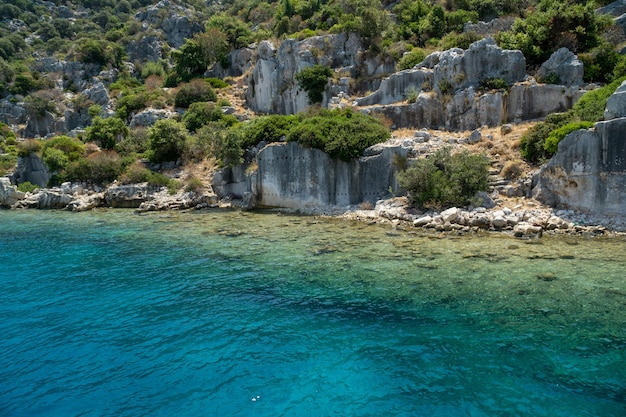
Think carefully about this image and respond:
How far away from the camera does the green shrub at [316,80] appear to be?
129ft

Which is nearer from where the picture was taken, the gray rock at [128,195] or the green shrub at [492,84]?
the green shrub at [492,84]

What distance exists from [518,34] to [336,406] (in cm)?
3232

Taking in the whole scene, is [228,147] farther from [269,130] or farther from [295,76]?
[295,76]

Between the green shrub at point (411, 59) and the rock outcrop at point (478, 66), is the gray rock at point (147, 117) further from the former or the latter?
the rock outcrop at point (478, 66)

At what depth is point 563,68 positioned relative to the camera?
26.4 metres

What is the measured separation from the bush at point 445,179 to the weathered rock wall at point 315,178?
2.24m

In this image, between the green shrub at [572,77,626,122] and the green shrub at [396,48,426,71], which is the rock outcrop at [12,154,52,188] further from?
the green shrub at [572,77,626,122]

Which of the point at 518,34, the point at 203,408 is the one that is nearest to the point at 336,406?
the point at 203,408

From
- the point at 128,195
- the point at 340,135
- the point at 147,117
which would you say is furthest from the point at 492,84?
the point at 147,117

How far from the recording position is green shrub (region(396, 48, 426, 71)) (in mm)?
34844

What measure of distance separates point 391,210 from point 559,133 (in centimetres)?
899

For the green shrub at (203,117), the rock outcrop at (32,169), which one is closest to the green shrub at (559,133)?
the green shrub at (203,117)

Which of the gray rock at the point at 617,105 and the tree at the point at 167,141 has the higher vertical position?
the tree at the point at 167,141

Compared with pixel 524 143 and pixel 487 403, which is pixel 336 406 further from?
pixel 524 143
